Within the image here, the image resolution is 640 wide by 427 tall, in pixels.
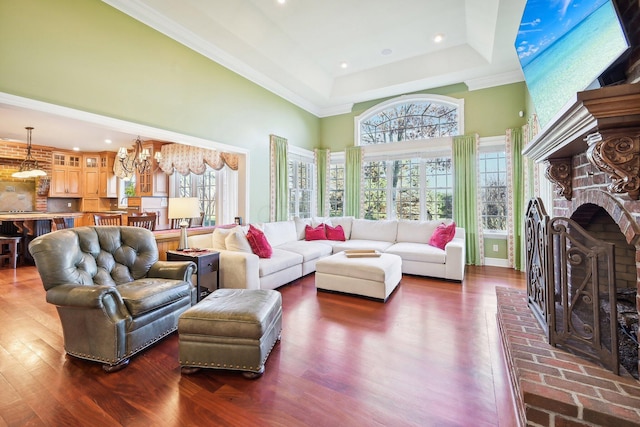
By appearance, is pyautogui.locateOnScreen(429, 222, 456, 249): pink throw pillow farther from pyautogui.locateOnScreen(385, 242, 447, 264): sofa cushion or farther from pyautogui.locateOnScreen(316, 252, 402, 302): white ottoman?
pyautogui.locateOnScreen(316, 252, 402, 302): white ottoman

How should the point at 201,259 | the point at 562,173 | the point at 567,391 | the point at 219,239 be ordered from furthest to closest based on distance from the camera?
the point at 219,239 < the point at 201,259 < the point at 562,173 < the point at 567,391

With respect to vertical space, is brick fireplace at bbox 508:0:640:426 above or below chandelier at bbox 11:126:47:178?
below

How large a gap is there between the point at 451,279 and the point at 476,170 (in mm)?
2219

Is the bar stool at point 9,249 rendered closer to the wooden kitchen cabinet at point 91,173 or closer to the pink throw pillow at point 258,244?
the wooden kitchen cabinet at point 91,173

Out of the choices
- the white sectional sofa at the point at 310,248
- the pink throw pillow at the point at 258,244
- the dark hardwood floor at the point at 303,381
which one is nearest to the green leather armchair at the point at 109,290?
the dark hardwood floor at the point at 303,381

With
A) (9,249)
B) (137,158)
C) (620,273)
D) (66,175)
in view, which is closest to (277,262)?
(620,273)

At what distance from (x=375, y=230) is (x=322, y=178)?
2.00m

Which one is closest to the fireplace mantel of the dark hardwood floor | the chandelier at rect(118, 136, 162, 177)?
the dark hardwood floor

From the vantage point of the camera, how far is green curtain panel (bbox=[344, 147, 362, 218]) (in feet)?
20.7

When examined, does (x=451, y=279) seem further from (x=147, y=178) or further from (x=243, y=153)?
(x=147, y=178)

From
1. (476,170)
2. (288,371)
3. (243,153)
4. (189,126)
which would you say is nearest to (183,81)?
(189,126)

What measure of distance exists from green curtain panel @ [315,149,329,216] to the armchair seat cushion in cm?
440

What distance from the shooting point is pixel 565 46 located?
5.67ft

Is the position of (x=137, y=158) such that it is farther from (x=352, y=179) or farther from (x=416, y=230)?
(x=416, y=230)
